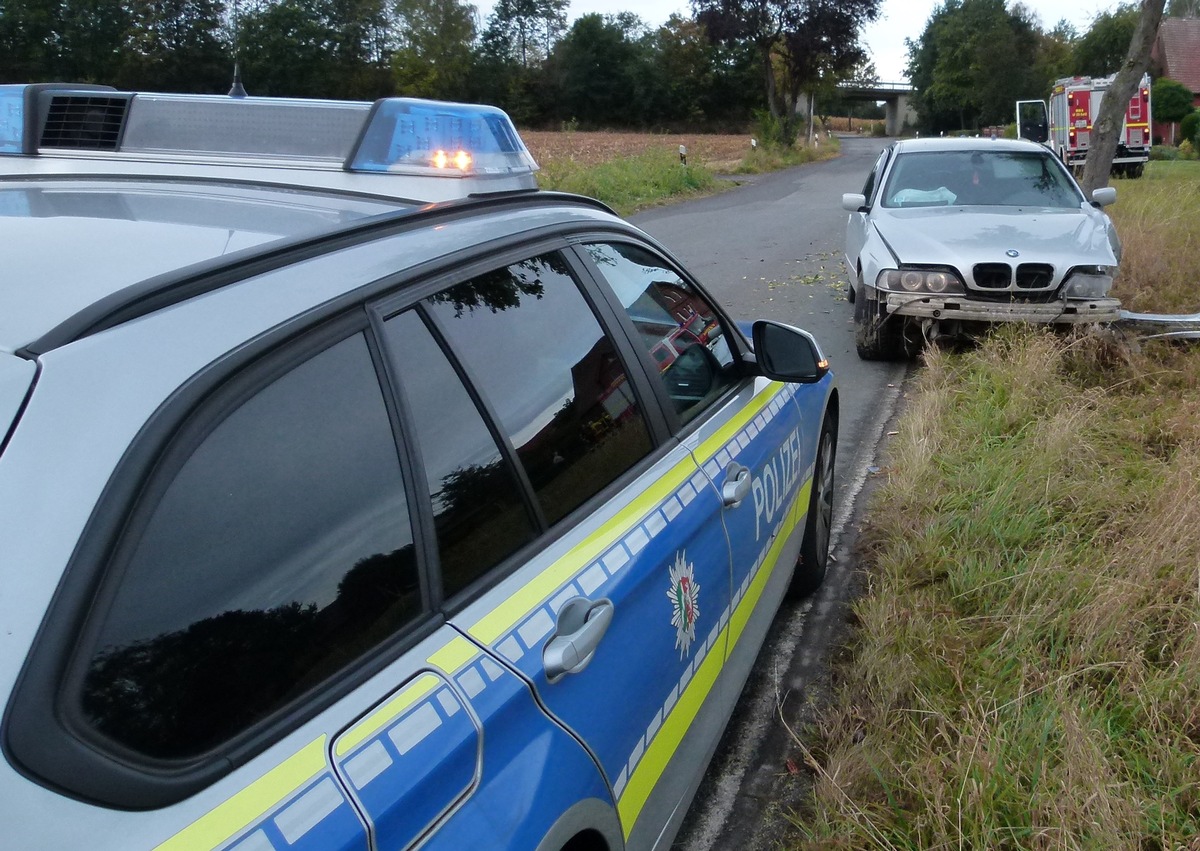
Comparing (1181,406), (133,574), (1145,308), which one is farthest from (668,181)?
(133,574)

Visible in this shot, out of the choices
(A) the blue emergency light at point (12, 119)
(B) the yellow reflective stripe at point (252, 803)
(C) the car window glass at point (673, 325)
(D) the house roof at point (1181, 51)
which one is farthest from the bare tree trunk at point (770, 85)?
(B) the yellow reflective stripe at point (252, 803)

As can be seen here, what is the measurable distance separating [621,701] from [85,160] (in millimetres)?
1835

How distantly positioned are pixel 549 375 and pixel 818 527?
2241 mm

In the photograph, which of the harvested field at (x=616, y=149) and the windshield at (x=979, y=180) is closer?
the windshield at (x=979, y=180)

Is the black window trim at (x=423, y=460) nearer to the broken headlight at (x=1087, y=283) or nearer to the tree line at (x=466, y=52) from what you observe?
the broken headlight at (x=1087, y=283)

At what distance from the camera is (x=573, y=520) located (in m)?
2.00

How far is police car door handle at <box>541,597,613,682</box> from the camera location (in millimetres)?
1628

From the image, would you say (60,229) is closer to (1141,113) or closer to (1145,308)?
(1145,308)

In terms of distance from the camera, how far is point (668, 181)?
21516 millimetres

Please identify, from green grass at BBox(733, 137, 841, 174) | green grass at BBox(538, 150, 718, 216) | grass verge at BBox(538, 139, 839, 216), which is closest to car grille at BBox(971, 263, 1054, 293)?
grass verge at BBox(538, 139, 839, 216)

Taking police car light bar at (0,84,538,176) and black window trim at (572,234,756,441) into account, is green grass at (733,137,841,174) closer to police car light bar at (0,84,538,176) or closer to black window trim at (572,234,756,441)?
black window trim at (572,234,756,441)

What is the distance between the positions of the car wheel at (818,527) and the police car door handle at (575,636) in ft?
7.09

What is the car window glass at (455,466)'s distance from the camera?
64.9 inches

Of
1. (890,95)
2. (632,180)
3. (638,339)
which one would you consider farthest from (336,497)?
(890,95)
